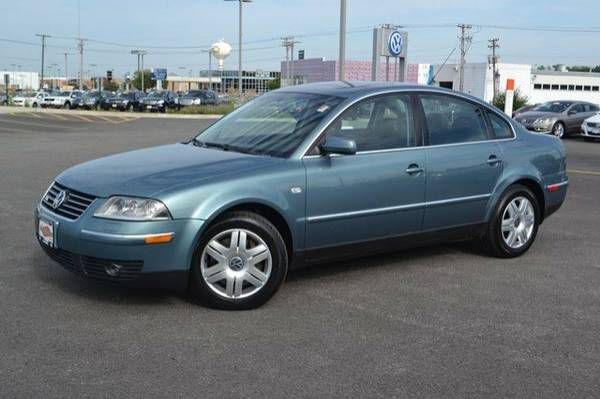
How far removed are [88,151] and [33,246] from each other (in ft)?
35.9

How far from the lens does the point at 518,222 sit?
21.4 feet

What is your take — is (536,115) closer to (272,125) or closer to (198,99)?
(272,125)

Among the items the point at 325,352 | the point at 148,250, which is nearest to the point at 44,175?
the point at 148,250

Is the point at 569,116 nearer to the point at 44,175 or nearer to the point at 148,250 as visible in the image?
the point at 44,175

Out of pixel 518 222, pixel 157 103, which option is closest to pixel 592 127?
pixel 518 222

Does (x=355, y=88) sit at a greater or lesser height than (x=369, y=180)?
greater

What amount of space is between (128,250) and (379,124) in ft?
7.62

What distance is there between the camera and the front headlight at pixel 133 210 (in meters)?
4.48

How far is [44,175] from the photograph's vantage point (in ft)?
38.5

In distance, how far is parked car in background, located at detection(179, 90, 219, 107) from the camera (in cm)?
5075

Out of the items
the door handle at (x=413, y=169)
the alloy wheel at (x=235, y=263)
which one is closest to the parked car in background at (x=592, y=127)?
the door handle at (x=413, y=169)

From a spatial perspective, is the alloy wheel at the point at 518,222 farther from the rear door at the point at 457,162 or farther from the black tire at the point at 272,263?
the black tire at the point at 272,263

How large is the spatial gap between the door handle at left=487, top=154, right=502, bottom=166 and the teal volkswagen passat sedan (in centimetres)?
1

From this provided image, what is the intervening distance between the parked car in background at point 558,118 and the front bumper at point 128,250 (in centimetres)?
2137
